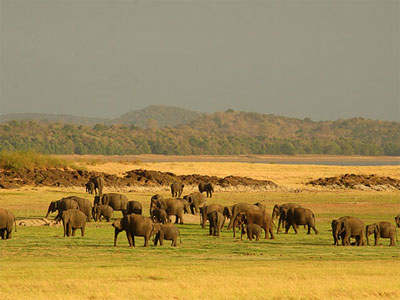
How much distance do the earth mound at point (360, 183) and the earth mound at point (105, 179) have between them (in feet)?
16.4

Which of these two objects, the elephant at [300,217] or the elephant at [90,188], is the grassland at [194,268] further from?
the elephant at [90,188]

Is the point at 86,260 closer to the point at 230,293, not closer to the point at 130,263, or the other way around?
the point at 130,263

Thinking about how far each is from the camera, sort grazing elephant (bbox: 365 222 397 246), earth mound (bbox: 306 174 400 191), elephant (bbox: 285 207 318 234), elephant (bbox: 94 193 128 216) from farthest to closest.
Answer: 1. earth mound (bbox: 306 174 400 191)
2. elephant (bbox: 94 193 128 216)
3. elephant (bbox: 285 207 318 234)
4. grazing elephant (bbox: 365 222 397 246)

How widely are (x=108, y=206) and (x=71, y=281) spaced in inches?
722

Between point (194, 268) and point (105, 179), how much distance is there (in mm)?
40757

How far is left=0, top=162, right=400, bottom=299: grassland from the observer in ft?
63.5

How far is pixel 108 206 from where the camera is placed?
3838 cm

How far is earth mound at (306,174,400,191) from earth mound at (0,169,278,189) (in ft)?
16.4

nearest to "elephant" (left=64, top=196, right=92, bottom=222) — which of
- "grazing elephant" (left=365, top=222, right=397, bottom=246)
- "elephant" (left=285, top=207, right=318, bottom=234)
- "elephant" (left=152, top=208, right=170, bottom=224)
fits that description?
"elephant" (left=152, top=208, right=170, bottom=224)

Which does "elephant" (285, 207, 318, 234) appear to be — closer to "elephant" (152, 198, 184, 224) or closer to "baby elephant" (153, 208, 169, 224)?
"baby elephant" (153, 208, 169, 224)

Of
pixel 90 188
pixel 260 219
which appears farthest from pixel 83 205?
pixel 90 188

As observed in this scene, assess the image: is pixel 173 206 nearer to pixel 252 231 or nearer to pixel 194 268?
pixel 252 231

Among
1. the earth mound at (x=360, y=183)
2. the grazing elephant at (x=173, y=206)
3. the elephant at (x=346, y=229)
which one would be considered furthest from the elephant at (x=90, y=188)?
the elephant at (x=346, y=229)

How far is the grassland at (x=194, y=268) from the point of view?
1935cm
